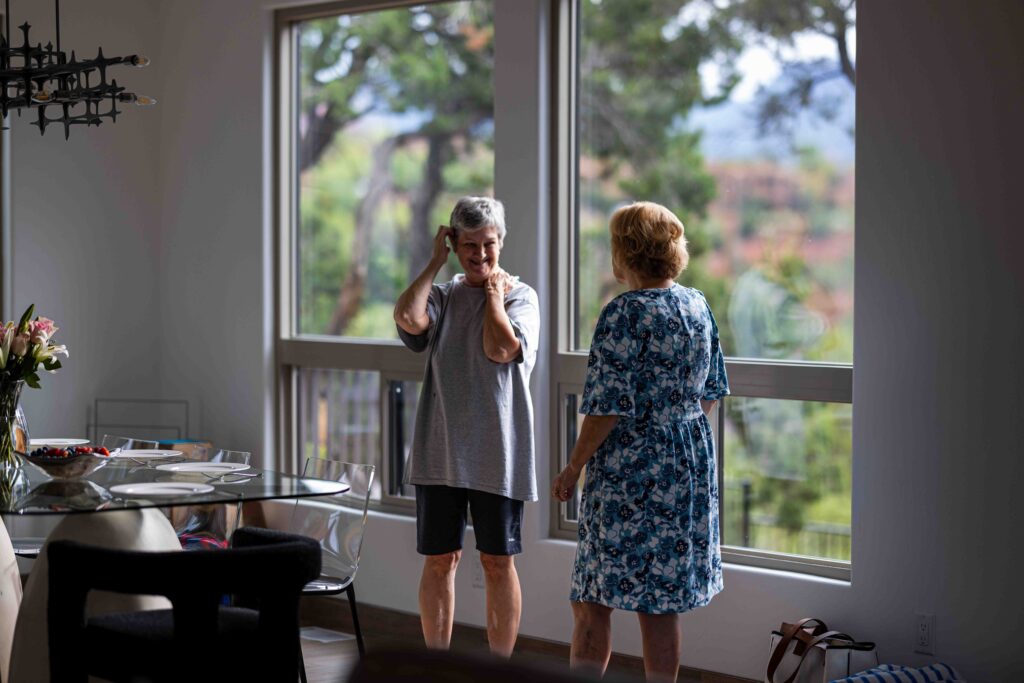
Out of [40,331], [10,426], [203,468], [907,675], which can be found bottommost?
[907,675]

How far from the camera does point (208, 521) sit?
355cm

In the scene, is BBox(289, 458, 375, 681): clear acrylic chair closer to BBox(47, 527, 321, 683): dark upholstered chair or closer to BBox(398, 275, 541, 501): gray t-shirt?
BBox(398, 275, 541, 501): gray t-shirt

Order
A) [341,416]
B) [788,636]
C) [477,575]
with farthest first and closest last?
[341,416], [477,575], [788,636]

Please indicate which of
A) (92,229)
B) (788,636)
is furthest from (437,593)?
(92,229)

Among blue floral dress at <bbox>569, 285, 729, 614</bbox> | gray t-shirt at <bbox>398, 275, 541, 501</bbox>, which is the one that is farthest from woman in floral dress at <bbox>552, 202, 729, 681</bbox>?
gray t-shirt at <bbox>398, 275, 541, 501</bbox>

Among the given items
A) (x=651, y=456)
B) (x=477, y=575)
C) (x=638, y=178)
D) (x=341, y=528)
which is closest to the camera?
(x=651, y=456)

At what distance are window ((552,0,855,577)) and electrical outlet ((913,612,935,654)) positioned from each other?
0.32 meters

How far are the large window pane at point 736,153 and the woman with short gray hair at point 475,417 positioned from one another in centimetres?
79

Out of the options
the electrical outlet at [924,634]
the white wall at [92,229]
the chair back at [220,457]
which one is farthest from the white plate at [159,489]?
the white wall at [92,229]

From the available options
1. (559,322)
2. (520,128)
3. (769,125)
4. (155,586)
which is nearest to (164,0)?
(520,128)

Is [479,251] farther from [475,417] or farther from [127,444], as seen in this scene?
[127,444]

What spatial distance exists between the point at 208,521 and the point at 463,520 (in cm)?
78

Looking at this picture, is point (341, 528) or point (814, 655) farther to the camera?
A: point (341, 528)

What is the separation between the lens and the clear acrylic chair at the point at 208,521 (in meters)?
3.48
